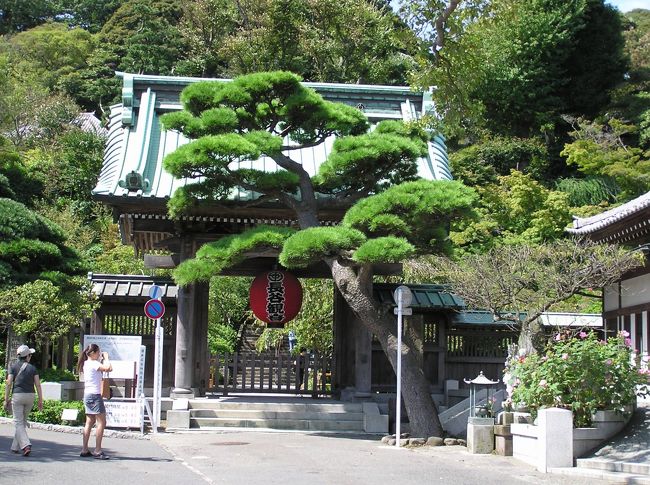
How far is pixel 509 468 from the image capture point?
11789 millimetres

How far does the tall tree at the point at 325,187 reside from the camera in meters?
14.3

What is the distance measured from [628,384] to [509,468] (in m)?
2.34

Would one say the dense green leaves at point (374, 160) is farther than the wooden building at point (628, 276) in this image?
No

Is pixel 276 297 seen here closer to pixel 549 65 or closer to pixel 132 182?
pixel 132 182

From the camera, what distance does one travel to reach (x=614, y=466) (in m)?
11.0

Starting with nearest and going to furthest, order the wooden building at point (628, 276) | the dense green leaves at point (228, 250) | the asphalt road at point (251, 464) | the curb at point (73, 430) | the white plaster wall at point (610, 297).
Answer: the asphalt road at point (251, 464), the curb at point (73, 430), the dense green leaves at point (228, 250), the wooden building at point (628, 276), the white plaster wall at point (610, 297)

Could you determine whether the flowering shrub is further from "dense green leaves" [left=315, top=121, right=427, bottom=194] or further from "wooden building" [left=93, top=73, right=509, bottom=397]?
"wooden building" [left=93, top=73, right=509, bottom=397]

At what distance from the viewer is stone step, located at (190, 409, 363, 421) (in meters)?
17.2

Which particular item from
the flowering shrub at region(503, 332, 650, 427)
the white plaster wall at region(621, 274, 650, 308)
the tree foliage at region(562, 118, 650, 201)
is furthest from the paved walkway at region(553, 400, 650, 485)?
the tree foliage at region(562, 118, 650, 201)

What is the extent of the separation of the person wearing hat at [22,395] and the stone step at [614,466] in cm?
788

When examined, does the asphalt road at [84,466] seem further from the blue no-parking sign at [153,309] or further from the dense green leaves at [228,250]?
the dense green leaves at [228,250]

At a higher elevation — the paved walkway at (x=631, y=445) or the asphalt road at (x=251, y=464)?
the paved walkway at (x=631, y=445)

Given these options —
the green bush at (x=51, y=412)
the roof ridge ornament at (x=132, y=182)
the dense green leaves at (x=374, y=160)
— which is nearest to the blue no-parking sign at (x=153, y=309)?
the green bush at (x=51, y=412)

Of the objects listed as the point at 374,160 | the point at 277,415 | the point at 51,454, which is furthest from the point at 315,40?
the point at 51,454
